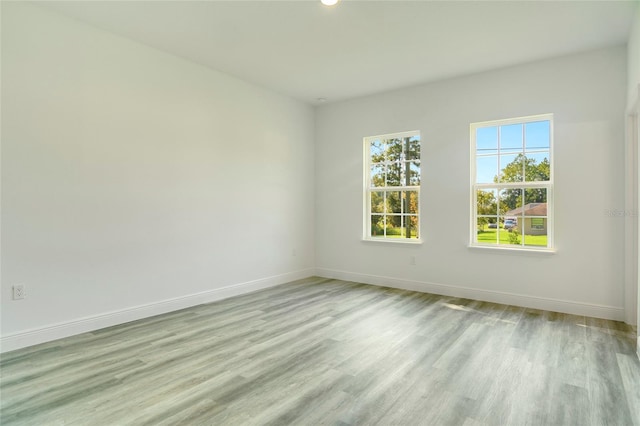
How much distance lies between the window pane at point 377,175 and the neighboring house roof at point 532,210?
1859mm

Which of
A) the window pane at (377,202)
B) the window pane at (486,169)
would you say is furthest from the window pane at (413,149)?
the window pane at (486,169)

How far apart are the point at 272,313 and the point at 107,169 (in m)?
2.20

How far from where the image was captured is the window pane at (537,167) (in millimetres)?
4102

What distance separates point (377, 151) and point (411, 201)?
967mm

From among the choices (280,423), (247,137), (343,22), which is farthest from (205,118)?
(280,423)

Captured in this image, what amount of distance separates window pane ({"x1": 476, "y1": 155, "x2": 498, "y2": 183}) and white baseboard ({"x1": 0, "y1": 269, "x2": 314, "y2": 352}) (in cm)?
321

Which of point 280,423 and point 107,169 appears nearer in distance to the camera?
point 280,423

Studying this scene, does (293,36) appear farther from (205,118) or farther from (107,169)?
(107,169)

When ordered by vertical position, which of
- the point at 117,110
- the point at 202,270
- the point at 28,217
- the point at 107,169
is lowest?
the point at 202,270

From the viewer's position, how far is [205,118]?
14.1ft

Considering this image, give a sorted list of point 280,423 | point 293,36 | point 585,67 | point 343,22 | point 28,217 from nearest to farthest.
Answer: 1. point 280,423
2. point 28,217
3. point 343,22
4. point 293,36
5. point 585,67

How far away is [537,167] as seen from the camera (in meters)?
4.15

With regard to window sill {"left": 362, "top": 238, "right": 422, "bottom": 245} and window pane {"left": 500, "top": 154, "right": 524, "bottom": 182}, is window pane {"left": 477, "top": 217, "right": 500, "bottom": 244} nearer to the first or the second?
window pane {"left": 500, "top": 154, "right": 524, "bottom": 182}

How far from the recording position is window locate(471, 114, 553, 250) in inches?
162
